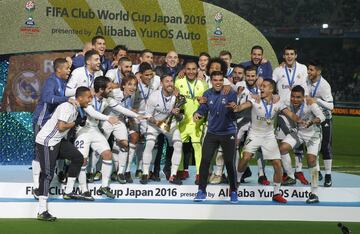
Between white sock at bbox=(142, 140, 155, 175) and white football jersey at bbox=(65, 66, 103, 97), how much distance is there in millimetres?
1116

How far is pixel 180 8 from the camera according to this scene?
39.3 ft

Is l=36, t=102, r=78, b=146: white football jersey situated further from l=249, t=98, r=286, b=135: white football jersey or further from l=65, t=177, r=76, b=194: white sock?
l=249, t=98, r=286, b=135: white football jersey

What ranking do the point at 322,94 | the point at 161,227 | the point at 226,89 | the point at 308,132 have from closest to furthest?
the point at 161,227
the point at 226,89
the point at 308,132
the point at 322,94

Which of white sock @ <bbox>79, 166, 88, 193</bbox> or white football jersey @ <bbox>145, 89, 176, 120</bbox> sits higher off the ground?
white football jersey @ <bbox>145, 89, 176, 120</bbox>

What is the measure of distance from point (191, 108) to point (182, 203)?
1342mm

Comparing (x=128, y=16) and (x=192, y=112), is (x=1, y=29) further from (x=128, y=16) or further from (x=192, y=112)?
(x=192, y=112)

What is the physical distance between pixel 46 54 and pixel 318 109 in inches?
180

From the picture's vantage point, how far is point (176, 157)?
950 centimetres

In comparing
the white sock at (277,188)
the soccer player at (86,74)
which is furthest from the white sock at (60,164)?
the white sock at (277,188)

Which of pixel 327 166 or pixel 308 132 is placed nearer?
pixel 308 132

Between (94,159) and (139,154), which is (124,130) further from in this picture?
(139,154)

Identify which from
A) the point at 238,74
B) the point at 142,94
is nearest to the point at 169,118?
the point at 142,94

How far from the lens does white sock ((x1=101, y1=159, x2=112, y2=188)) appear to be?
350 inches

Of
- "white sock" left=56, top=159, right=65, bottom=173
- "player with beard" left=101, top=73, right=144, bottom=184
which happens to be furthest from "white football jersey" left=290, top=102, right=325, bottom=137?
"white sock" left=56, top=159, right=65, bottom=173
